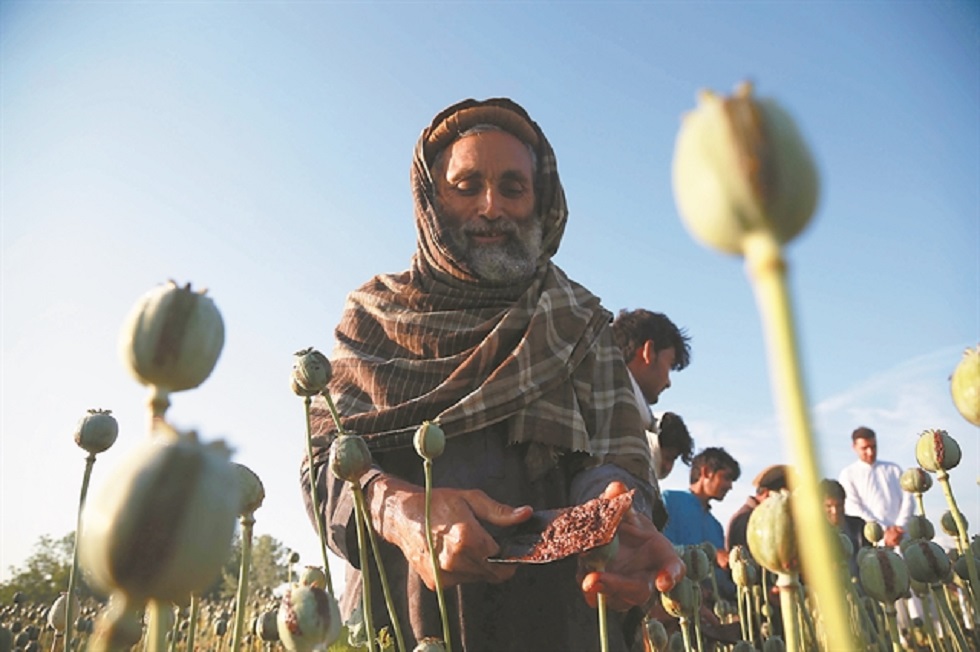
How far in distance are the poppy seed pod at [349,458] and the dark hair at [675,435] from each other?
125 inches

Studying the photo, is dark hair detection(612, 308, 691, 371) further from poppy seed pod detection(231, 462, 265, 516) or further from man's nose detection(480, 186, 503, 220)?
poppy seed pod detection(231, 462, 265, 516)

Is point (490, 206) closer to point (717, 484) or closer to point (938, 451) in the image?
point (938, 451)

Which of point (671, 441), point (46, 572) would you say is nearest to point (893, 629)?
point (671, 441)

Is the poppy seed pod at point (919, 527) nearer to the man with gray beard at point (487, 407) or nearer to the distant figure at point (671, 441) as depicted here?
the man with gray beard at point (487, 407)

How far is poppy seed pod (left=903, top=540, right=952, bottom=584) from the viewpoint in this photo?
0.96m

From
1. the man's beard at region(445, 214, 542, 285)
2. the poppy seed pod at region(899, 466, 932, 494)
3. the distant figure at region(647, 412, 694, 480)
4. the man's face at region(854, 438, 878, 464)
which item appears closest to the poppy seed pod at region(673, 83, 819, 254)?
the poppy seed pod at region(899, 466, 932, 494)

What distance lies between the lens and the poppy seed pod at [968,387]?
0.52m

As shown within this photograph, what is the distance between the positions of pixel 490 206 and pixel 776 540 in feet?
5.51

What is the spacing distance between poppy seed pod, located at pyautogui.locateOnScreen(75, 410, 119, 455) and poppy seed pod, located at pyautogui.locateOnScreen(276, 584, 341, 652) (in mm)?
482

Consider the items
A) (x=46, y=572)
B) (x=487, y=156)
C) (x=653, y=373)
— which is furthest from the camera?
(x=46, y=572)

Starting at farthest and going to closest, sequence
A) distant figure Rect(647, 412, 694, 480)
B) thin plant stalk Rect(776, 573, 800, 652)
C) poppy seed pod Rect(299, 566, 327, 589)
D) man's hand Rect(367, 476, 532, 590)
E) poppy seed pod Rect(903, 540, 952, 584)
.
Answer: distant figure Rect(647, 412, 694, 480)
man's hand Rect(367, 476, 532, 590)
poppy seed pod Rect(903, 540, 952, 584)
poppy seed pod Rect(299, 566, 327, 589)
thin plant stalk Rect(776, 573, 800, 652)

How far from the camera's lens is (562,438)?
1.71 meters

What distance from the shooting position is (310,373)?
1080 mm

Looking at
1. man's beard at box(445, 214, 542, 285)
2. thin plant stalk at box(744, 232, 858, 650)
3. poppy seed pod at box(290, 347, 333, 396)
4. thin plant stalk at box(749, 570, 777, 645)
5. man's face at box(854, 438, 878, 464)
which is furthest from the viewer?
man's face at box(854, 438, 878, 464)
